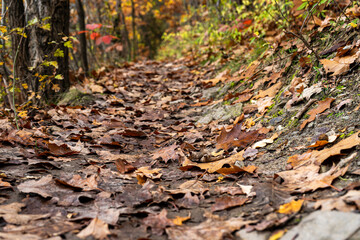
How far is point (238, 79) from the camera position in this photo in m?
4.56

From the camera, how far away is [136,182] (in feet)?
6.92

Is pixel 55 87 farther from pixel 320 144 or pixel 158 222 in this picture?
pixel 320 144

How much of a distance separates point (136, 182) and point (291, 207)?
1.12 m

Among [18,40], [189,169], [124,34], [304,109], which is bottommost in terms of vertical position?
[189,169]

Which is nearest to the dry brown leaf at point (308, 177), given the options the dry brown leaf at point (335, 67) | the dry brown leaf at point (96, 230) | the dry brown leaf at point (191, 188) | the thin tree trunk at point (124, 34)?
the dry brown leaf at point (191, 188)

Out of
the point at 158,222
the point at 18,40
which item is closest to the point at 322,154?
the point at 158,222

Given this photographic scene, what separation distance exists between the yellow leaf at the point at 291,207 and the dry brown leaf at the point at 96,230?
0.87 m

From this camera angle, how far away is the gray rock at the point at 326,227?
110 cm

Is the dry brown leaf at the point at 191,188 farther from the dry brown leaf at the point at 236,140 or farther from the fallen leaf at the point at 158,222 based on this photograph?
the dry brown leaf at the point at 236,140

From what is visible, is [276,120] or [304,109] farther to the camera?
[276,120]

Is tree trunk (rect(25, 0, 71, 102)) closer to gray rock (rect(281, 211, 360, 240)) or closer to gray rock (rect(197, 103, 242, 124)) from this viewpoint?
gray rock (rect(197, 103, 242, 124))

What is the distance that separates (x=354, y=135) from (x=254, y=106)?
5.33 ft

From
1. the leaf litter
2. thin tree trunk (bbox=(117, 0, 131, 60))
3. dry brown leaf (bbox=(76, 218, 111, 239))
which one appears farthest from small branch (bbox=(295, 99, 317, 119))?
thin tree trunk (bbox=(117, 0, 131, 60))

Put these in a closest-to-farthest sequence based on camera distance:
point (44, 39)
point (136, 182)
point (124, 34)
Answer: point (136, 182) → point (44, 39) → point (124, 34)
